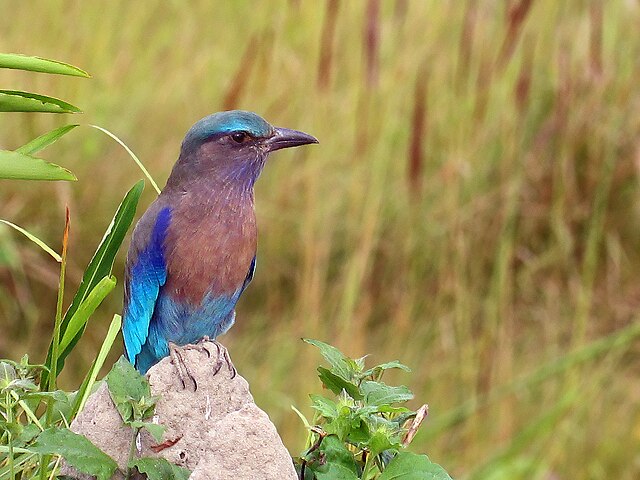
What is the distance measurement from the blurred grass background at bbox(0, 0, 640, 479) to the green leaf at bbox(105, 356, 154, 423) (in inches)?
99.3

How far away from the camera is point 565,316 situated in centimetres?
542

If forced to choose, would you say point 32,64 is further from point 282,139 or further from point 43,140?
point 282,139

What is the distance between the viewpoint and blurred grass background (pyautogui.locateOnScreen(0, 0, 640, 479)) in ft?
16.0

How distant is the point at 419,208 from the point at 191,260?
7.91 feet

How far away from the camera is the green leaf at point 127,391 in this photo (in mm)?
1964

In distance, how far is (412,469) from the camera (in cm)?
192

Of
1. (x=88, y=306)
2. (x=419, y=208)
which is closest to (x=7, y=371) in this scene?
(x=88, y=306)

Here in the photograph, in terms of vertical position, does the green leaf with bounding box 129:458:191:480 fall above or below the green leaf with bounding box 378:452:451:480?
below

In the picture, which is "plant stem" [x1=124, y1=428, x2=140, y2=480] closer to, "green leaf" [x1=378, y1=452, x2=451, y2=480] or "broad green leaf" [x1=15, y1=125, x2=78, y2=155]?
"green leaf" [x1=378, y1=452, x2=451, y2=480]

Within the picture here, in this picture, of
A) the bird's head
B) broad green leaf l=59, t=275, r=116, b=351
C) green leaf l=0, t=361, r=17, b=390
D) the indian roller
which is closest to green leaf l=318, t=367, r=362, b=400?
broad green leaf l=59, t=275, r=116, b=351

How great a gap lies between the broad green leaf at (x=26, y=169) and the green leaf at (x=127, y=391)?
371 millimetres

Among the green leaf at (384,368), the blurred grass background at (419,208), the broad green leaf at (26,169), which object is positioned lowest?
the blurred grass background at (419,208)

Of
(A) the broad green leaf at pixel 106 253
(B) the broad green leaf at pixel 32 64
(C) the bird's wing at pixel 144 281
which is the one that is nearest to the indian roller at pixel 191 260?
(C) the bird's wing at pixel 144 281

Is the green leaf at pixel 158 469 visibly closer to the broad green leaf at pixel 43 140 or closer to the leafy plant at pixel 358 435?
the leafy plant at pixel 358 435
